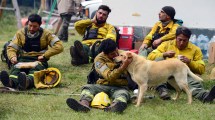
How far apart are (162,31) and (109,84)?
206 centimetres

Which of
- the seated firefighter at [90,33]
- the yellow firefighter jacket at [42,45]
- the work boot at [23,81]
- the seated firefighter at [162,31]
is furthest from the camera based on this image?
the seated firefighter at [90,33]

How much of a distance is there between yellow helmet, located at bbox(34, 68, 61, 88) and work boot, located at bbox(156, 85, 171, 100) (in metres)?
1.69

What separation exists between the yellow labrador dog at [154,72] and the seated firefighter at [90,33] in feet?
8.16

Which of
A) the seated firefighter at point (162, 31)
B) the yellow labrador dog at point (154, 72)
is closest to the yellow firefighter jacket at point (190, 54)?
the yellow labrador dog at point (154, 72)

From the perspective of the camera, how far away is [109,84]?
A: 252 inches

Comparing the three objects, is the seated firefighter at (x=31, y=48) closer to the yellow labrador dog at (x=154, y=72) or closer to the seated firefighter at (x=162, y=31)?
the seated firefighter at (x=162, y=31)

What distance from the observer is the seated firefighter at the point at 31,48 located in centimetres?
743

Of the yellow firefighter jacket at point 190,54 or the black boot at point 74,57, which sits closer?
the yellow firefighter jacket at point 190,54

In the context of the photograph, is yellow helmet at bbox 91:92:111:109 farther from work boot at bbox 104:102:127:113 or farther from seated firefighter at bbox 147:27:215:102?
seated firefighter at bbox 147:27:215:102

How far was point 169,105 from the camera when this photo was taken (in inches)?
240

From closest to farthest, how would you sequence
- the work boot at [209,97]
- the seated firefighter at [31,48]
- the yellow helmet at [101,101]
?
1. the yellow helmet at [101,101]
2. the work boot at [209,97]
3. the seated firefighter at [31,48]

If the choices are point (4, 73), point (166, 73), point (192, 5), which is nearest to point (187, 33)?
point (166, 73)

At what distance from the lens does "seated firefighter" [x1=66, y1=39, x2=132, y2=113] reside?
18.5ft

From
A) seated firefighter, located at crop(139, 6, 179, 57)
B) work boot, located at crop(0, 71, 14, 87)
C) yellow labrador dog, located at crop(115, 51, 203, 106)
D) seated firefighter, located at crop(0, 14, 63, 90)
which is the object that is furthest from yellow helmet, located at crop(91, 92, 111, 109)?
seated firefighter, located at crop(139, 6, 179, 57)
